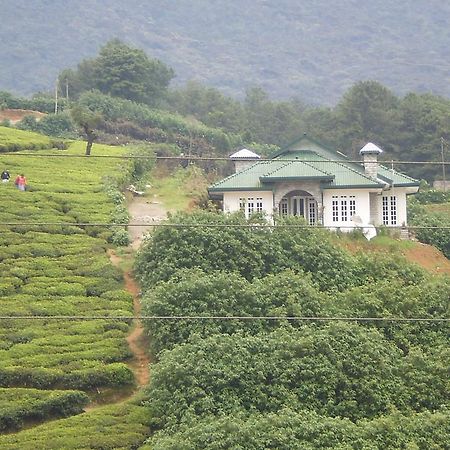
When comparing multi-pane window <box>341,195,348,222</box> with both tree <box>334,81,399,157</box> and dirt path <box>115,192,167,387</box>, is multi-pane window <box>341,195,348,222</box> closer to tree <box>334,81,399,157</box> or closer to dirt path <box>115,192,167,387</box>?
dirt path <box>115,192,167,387</box>

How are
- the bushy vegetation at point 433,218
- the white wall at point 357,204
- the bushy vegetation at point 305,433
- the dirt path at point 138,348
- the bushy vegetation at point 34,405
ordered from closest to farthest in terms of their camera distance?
the bushy vegetation at point 305,433 < the bushy vegetation at point 34,405 < the dirt path at point 138,348 < the white wall at point 357,204 < the bushy vegetation at point 433,218

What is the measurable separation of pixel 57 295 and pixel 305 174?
1128 cm

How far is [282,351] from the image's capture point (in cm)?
2434

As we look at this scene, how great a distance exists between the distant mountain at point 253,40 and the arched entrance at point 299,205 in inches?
4501

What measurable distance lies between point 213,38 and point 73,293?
15367cm

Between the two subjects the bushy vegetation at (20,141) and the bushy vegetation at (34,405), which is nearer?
the bushy vegetation at (34,405)

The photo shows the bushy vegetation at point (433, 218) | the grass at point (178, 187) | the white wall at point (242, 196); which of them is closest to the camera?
the white wall at point (242, 196)

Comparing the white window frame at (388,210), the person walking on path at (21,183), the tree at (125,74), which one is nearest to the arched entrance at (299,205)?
the white window frame at (388,210)

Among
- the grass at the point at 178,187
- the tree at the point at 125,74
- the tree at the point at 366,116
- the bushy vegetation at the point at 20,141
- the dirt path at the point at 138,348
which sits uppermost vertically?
the tree at the point at 125,74

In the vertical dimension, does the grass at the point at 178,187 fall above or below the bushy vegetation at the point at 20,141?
below

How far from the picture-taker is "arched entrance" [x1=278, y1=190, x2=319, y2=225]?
129 ft

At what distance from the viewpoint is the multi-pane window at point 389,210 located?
132ft

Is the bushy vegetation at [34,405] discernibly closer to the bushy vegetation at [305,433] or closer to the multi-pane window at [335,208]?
the bushy vegetation at [305,433]

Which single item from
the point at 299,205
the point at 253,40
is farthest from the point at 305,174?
the point at 253,40
